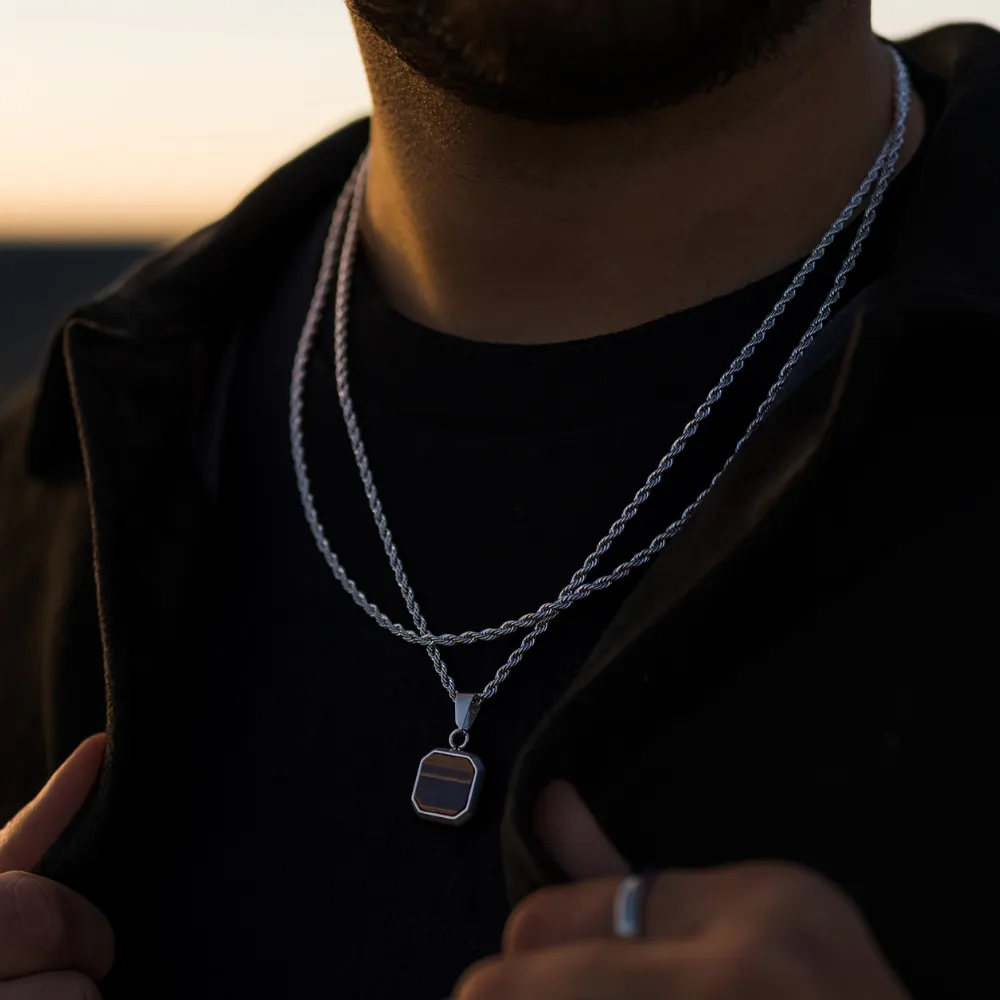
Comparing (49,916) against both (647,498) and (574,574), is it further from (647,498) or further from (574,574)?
(647,498)

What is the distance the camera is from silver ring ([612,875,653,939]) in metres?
0.91

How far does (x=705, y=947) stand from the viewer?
85 cm

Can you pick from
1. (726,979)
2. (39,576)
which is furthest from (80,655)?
(726,979)

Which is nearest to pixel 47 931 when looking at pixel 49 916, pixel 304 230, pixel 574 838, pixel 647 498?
pixel 49 916

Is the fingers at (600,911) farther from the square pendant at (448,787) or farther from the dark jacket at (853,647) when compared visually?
the square pendant at (448,787)

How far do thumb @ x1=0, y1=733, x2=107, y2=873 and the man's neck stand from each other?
74cm

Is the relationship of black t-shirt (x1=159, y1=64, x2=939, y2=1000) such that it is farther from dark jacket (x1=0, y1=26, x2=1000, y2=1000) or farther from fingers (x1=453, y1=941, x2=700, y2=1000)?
fingers (x1=453, y1=941, x2=700, y2=1000)

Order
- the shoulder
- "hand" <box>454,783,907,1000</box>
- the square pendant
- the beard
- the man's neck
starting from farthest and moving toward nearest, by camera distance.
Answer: the shoulder
the man's neck
the square pendant
the beard
"hand" <box>454,783,907,1000</box>

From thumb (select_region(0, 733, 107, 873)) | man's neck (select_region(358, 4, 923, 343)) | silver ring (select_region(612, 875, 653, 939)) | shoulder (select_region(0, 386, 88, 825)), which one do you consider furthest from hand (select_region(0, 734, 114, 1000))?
man's neck (select_region(358, 4, 923, 343))

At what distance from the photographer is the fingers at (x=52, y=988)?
121 cm

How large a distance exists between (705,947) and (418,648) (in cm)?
66

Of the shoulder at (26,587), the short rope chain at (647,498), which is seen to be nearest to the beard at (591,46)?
the short rope chain at (647,498)

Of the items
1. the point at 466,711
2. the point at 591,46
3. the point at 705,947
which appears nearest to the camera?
the point at 705,947

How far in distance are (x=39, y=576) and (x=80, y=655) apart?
26 centimetres
